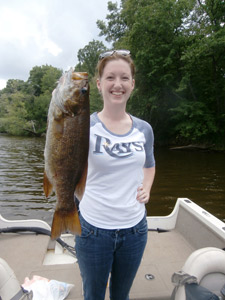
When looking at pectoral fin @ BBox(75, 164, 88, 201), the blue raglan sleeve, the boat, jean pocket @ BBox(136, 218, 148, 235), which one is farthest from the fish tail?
the boat

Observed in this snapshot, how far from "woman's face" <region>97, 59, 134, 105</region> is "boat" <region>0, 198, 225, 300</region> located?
5.22ft

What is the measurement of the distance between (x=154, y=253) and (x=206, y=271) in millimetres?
1769

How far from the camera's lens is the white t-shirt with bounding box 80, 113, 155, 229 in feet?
5.03

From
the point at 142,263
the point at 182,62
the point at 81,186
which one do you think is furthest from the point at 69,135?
the point at 182,62

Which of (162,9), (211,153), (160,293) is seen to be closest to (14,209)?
(160,293)

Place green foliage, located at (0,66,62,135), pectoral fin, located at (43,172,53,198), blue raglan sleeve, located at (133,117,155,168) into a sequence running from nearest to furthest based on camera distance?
pectoral fin, located at (43,172,53,198) < blue raglan sleeve, located at (133,117,155,168) < green foliage, located at (0,66,62,135)

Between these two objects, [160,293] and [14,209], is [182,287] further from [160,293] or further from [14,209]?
[14,209]

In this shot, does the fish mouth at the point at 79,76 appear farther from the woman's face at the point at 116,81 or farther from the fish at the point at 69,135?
the woman's face at the point at 116,81

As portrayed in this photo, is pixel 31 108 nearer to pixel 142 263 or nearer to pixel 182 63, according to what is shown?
pixel 182 63

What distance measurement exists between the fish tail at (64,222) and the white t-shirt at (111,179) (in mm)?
66

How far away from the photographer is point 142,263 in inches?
132

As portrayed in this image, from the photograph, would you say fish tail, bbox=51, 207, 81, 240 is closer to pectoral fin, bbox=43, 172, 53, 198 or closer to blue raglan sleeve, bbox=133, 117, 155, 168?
pectoral fin, bbox=43, 172, 53, 198

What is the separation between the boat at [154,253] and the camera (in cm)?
211

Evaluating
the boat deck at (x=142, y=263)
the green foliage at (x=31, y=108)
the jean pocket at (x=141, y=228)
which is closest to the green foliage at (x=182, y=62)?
the green foliage at (x=31, y=108)
